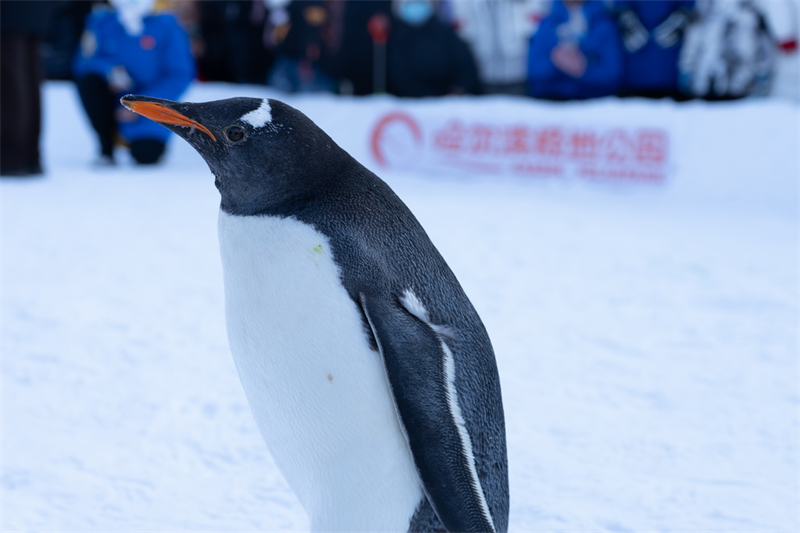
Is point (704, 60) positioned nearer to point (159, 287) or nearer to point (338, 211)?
point (159, 287)

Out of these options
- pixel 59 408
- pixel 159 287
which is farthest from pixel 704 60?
pixel 59 408

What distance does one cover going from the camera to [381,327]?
40.1 inches

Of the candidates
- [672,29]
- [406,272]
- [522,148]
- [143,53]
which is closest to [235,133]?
[406,272]

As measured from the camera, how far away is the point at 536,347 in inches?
90.1

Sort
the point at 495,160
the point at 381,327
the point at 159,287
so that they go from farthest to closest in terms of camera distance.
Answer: the point at 495,160 → the point at 159,287 → the point at 381,327

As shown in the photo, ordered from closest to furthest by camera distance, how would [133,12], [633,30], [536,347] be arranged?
1. [536,347]
2. [633,30]
3. [133,12]

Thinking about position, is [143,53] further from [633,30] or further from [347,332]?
[347,332]

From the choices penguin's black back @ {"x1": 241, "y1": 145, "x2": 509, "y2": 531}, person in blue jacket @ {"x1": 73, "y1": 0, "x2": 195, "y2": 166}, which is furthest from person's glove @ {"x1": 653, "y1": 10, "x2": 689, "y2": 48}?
penguin's black back @ {"x1": 241, "y1": 145, "x2": 509, "y2": 531}

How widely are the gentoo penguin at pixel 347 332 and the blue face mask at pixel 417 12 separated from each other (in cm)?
469

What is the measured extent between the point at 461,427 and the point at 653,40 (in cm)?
421

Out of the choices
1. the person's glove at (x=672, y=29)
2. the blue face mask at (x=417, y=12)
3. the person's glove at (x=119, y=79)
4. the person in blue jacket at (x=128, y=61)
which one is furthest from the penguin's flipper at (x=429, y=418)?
the blue face mask at (x=417, y=12)

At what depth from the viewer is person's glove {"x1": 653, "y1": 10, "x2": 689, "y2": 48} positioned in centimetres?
465

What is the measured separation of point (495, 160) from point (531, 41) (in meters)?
0.82

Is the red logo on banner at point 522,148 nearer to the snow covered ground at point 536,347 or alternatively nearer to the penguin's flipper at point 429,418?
the snow covered ground at point 536,347
